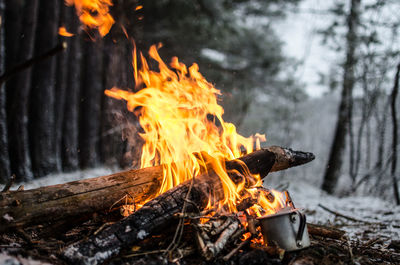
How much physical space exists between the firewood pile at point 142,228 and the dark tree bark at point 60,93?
3811 millimetres

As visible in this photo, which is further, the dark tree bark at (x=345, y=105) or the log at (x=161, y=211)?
the dark tree bark at (x=345, y=105)

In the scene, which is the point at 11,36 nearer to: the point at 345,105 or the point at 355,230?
the point at 355,230

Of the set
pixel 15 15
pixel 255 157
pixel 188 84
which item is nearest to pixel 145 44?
pixel 15 15

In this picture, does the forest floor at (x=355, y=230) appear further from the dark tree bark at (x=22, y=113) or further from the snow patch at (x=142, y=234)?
the dark tree bark at (x=22, y=113)

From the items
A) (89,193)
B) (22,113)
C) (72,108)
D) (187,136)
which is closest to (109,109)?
(72,108)

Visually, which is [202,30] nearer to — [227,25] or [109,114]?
[227,25]

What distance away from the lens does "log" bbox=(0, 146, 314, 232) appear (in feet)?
7.86

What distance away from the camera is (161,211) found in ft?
8.36

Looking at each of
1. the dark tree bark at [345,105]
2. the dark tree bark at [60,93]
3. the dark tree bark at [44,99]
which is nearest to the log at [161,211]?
the dark tree bark at [44,99]

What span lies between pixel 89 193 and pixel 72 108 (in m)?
4.67

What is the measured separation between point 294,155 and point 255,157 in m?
0.54

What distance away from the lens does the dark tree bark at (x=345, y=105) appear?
8.97m

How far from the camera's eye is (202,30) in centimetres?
821

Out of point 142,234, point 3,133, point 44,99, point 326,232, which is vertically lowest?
point 326,232
